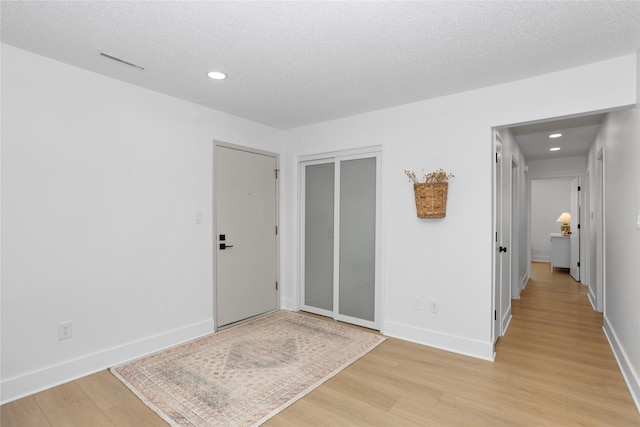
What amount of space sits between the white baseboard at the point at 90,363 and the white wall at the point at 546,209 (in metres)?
9.52

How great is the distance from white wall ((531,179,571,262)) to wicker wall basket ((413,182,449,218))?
24.9 feet

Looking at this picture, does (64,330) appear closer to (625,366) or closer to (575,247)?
(625,366)

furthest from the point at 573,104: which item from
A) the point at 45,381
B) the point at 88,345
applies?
the point at 45,381

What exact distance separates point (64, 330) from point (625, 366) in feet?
14.4

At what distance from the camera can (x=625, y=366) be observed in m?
2.62

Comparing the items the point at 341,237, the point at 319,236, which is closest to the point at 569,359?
the point at 341,237

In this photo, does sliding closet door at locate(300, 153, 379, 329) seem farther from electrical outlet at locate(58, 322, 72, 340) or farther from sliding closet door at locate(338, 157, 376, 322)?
electrical outlet at locate(58, 322, 72, 340)

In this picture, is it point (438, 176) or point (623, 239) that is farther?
point (438, 176)

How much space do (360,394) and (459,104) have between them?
2670mm

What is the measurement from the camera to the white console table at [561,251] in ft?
24.3

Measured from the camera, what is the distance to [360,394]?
2.39 m

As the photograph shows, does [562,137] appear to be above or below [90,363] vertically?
above

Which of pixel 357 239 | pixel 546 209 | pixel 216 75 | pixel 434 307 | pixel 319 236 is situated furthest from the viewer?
pixel 546 209

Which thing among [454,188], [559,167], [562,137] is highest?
[562,137]
